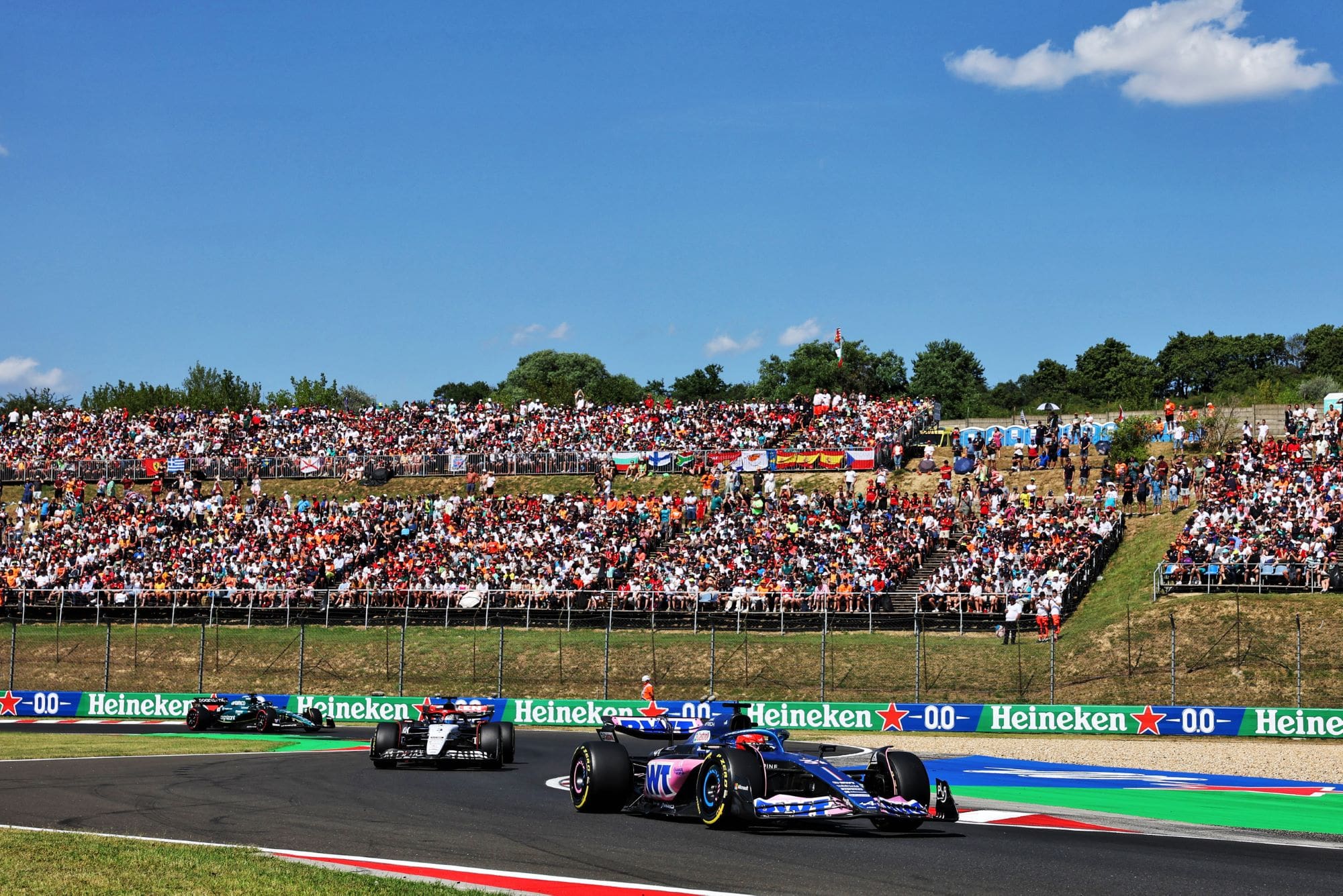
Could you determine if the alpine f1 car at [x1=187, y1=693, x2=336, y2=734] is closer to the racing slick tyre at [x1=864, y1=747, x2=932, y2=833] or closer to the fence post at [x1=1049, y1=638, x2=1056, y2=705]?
the fence post at [x1=1049, y1=638, x2=1056, y2=705]

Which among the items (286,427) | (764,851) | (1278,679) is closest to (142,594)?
(286,427)

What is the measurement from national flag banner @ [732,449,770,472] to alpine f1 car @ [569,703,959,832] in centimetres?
3906

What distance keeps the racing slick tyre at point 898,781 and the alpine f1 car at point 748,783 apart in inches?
0.4

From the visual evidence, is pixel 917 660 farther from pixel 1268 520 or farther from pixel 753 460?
pixel 753 460

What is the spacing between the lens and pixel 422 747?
76.4 feet

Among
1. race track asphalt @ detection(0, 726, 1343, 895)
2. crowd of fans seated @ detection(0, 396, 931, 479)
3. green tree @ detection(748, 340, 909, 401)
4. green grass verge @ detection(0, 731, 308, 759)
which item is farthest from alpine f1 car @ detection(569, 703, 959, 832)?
green tree @ detection(748, 340, 909, 401)

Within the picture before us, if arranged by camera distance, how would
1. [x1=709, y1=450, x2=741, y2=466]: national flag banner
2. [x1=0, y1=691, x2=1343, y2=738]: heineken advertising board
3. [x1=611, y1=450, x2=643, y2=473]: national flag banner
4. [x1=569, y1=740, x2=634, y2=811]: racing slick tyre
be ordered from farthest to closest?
1. [x1=611, y1=450, x2=643, y2=473]: national flag banner
2. [x1=709, y1=450, x2=741, y2=466]: national flag banner
3. [x1=0, y1=691, x2=1343, y2=738]: heineken advertising board
4. [x1=569, y1=740, x2=634, y2=811]: racing slick tyre

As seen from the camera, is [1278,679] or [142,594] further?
[142,594]

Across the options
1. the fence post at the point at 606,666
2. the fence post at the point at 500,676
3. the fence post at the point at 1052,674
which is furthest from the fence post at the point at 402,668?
the fence post at the point at 1052,674

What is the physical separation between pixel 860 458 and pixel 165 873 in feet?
149

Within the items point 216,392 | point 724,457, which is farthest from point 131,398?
point 724,457

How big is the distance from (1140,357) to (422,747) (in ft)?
395

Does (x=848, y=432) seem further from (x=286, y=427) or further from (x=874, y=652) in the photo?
(x=286, y=427)

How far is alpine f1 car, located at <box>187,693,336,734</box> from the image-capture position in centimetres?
3231
